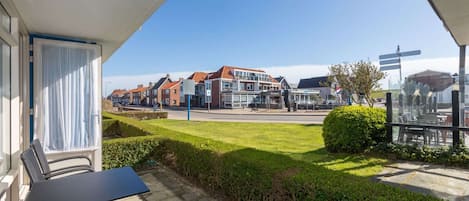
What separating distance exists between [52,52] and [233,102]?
35127 millimetres

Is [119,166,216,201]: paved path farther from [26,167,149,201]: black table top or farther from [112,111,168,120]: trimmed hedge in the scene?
[112,111,168,120]: trimmed hedge

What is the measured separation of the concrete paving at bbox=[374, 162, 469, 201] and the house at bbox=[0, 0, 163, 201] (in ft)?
14.8

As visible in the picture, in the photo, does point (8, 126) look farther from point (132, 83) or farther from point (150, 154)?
point (132, 83)

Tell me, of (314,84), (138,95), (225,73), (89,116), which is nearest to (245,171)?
(89,116)

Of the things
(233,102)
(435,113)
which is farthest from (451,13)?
(233,102)

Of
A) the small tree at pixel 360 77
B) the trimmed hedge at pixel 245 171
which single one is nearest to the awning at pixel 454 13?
the trimmed hedge at pixel 245 171

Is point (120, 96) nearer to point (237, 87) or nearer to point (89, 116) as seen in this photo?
point (237, 87)

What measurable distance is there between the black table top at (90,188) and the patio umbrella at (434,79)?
22.0ft

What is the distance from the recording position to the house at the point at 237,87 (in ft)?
129

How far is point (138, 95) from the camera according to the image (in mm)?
64188

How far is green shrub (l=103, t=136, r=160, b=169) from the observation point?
4.66 metres

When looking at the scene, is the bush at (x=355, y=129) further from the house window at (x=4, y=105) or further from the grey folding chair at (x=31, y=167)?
the house window at (x=4, y=105)

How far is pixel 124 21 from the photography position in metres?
3.08

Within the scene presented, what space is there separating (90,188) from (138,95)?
218 ft
